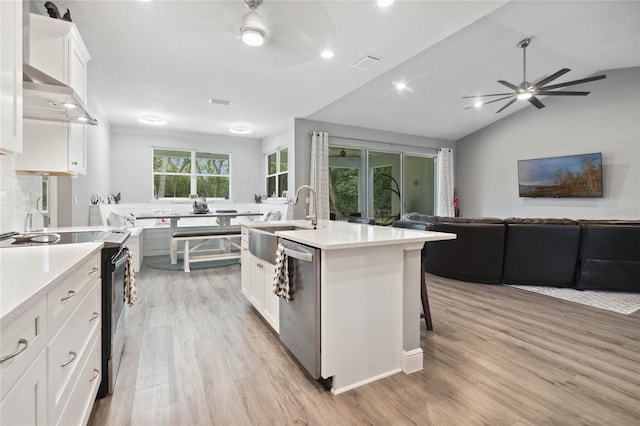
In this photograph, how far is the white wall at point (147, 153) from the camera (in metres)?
6.26

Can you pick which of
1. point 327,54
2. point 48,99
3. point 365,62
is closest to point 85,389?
point 48,99

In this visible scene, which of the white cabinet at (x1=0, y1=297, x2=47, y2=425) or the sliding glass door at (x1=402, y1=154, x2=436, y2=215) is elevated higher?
the sliding glass door at (x1=402, y1=154, x2=436, y2=215)

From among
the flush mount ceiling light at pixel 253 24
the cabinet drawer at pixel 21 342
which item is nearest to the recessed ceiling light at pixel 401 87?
the flush mount ceiling light at pixel 253 24

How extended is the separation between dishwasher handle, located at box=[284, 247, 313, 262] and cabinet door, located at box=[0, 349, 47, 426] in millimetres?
1164

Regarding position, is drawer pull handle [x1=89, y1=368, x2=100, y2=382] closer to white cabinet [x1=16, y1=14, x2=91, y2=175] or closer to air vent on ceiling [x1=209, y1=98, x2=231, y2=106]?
white cabinet [x1=16, y1=14, x2=91, y2=175]

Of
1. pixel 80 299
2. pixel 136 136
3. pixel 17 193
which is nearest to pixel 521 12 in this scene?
pixel 80 299

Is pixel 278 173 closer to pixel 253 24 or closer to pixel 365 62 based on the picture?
pixel 365 62

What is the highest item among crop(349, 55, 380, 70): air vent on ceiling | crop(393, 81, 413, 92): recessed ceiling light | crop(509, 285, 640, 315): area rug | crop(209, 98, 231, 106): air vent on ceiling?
crop(393, 81, 413, 92): recessed ceiling light

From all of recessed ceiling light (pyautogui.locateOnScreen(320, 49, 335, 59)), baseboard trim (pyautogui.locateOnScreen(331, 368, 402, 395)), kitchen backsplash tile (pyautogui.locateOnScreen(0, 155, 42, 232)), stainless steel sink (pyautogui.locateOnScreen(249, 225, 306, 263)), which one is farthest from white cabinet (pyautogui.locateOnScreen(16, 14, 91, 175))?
baseboard trim (pyautogui.locateOnScreen(331, 368, 402, 395))

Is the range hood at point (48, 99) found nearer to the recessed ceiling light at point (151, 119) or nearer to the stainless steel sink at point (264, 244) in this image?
the stainless steel sink at point (264, 244)

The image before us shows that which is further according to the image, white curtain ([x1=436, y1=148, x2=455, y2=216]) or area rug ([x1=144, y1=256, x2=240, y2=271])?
white curtain ([x1=436, y1=148, x2=455, y2=216])

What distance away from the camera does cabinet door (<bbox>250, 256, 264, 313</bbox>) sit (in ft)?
8.84

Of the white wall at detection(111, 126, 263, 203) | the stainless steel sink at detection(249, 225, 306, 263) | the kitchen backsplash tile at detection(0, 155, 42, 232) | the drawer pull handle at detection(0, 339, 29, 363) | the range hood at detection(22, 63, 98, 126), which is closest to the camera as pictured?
the drawer pull handle at detection(0, 339, 29, 363)

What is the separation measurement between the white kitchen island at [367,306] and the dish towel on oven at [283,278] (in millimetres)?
141
